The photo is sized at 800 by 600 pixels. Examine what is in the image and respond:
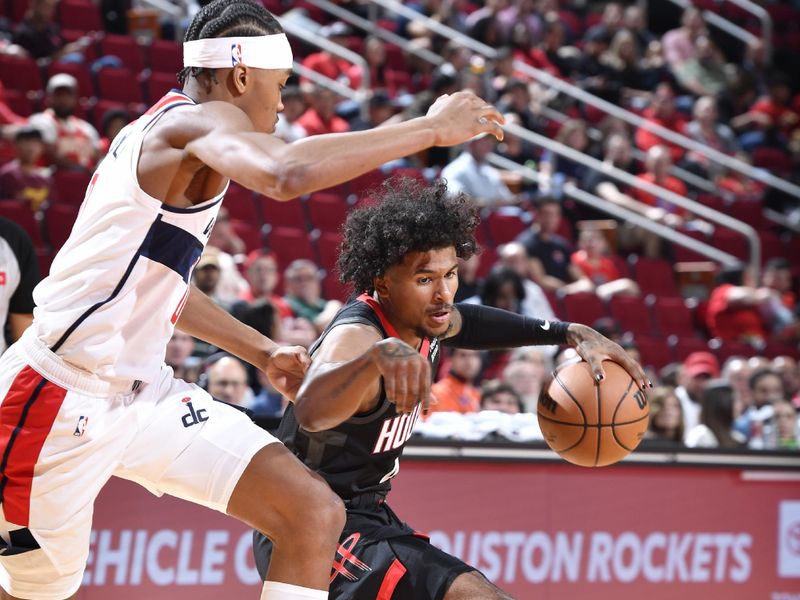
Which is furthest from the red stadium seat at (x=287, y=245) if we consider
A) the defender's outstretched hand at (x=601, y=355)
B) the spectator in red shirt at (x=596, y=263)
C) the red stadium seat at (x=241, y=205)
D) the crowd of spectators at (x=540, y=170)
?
the defender's outstretched hand at (x=601, y=355)

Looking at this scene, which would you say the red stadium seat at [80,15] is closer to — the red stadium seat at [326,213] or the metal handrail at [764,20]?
the red stadium seat at [326,213]

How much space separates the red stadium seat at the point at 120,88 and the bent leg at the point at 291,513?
7.99 metres

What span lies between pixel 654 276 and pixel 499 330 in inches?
305

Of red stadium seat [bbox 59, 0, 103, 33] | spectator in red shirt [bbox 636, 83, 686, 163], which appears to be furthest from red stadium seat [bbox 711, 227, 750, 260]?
red stadium seat [bbox 59, 0, 103, 33]

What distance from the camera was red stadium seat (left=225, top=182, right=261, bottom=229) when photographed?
33.5 feet

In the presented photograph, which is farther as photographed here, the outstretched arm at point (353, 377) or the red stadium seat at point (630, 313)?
the red stadium seat at point (630, 313)

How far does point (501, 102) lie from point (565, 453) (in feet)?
28.6

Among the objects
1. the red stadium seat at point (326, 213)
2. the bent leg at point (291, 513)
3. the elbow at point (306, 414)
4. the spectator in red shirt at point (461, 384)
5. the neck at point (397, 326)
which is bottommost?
the bent leg at point (291, 513)

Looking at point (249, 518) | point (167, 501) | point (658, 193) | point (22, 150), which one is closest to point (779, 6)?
point (658, 193)

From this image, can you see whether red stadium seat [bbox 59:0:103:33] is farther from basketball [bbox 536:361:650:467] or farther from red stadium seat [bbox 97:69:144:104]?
basketball [bbox 536:361:650:467]

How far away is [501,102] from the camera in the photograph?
41.8ft

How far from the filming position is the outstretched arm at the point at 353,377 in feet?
9.71

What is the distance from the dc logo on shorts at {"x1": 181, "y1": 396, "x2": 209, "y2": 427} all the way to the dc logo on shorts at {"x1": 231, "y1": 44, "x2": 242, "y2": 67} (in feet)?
3.31

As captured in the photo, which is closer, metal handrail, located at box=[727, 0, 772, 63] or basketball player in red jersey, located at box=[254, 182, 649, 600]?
basketball player in red jersey, located at box=[254, 182, 649, 600]
